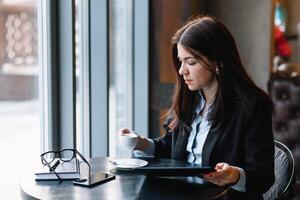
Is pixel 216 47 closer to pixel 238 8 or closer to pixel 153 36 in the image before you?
pixel 153 36

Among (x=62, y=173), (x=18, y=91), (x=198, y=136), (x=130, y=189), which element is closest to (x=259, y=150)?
(x=198, y=136)

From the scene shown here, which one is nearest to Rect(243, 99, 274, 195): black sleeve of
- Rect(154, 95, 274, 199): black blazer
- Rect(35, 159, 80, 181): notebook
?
Rect(154, 95, 274, 199): black blazer

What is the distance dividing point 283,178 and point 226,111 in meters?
0.36

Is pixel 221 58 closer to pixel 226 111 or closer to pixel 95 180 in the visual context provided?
pixel 226 111

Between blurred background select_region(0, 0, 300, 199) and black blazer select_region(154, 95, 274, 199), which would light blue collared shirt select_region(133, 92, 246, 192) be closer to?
black blazer select_region(154, 95, 274, 199)

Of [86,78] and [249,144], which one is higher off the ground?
[86,78]

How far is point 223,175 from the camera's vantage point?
147 centimetres

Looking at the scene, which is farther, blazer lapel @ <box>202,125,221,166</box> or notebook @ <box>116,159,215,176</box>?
blazer lapel @ <box>202,125,221,166</box>

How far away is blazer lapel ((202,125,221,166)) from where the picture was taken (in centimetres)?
170

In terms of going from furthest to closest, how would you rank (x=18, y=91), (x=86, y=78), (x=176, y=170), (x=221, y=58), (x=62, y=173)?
(x=86, y=78)
(x=18, y=91)
(x=221, y=58)
(x=62, y=173)
(x=176, y=170)

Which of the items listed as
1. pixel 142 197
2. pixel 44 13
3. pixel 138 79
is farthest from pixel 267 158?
pixel 138 79

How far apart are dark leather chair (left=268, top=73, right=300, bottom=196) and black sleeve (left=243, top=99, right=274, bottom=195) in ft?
3.26

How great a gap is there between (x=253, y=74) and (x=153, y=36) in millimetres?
1232

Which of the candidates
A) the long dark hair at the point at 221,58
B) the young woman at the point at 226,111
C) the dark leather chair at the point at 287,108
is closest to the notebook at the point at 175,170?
the young woman at the point at 226,111
